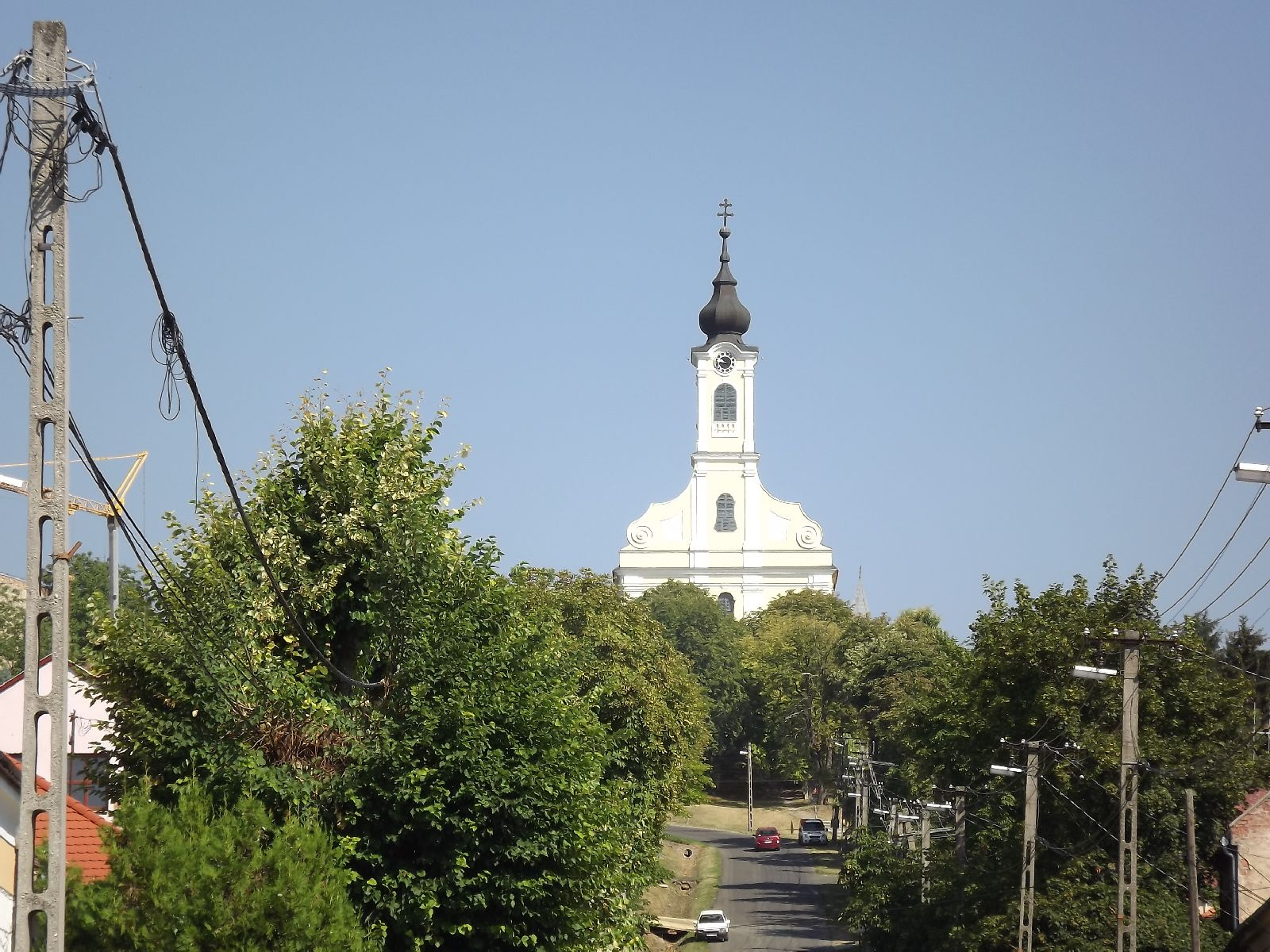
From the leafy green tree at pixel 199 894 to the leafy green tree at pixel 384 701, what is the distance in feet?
12.0

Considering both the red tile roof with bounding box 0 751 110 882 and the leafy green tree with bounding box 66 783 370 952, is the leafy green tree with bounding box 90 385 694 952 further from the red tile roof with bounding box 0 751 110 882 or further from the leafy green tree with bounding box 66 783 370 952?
the leafy green tree with bounding box 66 783 370 952

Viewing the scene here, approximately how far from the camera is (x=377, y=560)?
82.6 feet

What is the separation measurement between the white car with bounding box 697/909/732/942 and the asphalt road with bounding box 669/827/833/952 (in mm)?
390

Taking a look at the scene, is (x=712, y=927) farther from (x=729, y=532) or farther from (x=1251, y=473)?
(x=729, y=532)

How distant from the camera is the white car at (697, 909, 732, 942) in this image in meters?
49.9

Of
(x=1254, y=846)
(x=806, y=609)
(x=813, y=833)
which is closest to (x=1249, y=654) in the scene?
(x=813, y=833)

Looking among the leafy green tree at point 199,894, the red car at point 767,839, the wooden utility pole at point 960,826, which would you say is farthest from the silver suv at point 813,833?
the leafy green tree at point 199,894

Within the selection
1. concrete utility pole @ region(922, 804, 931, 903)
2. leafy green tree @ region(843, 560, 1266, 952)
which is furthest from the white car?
leafy green tree @ region(843, 560, 1266, 952)

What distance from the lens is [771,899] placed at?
60.4 meters

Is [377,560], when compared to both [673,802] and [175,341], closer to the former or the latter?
[175,341]

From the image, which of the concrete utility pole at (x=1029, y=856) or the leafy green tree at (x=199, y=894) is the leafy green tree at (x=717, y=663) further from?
the leafy green tree at (x=199, y=894)

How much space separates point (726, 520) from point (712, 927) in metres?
87.6

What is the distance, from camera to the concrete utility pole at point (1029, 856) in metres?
30.0

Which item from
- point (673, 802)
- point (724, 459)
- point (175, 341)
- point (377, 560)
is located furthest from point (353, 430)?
point (724, 459)
